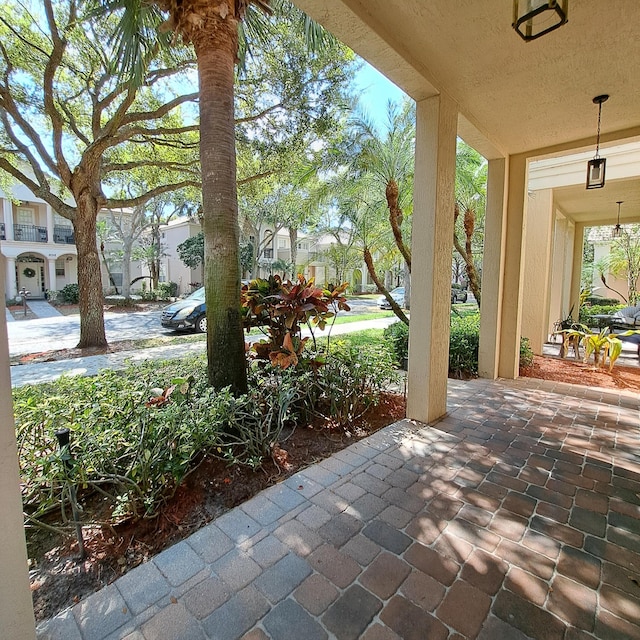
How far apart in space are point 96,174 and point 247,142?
3.48m

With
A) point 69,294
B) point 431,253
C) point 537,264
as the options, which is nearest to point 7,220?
point 69,294

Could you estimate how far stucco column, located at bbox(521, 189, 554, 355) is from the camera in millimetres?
7070

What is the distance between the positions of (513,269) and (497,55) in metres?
3.13

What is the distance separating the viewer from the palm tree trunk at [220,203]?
3.08 m

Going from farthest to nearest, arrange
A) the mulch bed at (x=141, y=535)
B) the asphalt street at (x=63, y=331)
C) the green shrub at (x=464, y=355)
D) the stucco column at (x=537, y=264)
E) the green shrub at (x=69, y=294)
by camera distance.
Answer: the green shrub at (x=69, y=294)
the asphalt street at (x=63, y=331)
the stucco column at (x=537, y=264)
the green shrub at (x=464, y=355)
the mulch bed at (x=141, y=535)

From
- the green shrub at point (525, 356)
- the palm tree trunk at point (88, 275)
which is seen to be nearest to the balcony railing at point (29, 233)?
the palm tree trunk at point (88, 275)

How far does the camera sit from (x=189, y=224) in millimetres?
23969

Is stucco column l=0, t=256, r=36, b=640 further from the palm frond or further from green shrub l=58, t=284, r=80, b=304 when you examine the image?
green shrub l=58, t=284, r=80, b=304

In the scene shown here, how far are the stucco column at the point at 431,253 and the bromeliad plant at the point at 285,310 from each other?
0.91 metres

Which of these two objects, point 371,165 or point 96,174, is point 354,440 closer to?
point 371,165

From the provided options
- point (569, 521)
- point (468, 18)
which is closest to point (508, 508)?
point (569, 521)

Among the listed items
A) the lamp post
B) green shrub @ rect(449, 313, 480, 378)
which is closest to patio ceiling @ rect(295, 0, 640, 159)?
the lamp post

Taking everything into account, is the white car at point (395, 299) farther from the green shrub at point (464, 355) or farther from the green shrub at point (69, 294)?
the green shrub at point (69, 294)

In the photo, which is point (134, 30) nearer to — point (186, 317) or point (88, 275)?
point (88, 275)
